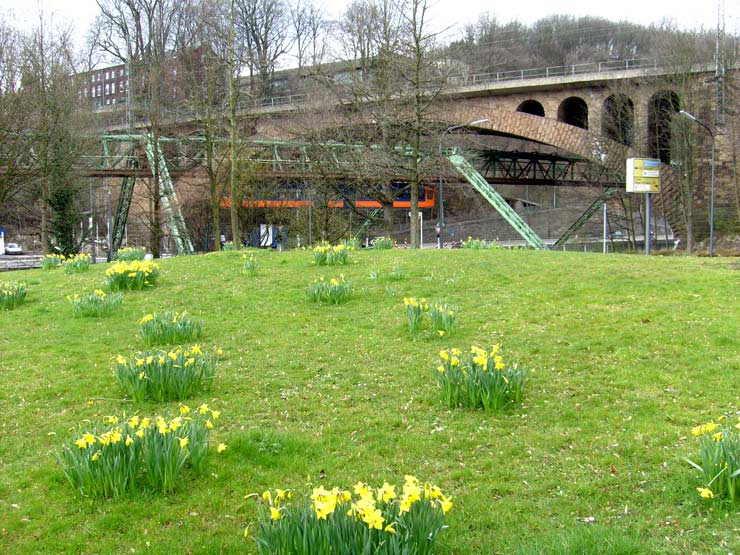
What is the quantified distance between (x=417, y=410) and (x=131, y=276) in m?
6.80

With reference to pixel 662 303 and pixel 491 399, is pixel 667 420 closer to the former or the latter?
pixel 491 399

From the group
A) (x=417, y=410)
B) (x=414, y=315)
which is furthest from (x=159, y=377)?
(x=414, y=315)

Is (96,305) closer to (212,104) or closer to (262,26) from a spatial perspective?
(212,104)

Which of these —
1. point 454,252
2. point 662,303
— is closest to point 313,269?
point 454,252

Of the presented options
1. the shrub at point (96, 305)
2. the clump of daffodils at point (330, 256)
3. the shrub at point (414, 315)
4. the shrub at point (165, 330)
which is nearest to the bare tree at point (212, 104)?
the clump of daffodils at point (330, 256)

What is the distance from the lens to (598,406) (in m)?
5.54

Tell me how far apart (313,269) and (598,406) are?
7.74 meters

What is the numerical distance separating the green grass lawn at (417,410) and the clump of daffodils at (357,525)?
18.5 inches

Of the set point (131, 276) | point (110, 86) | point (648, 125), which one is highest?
point (110, 86)

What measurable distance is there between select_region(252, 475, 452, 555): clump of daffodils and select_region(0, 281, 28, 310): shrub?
8.63 metres

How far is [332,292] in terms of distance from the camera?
9.60m

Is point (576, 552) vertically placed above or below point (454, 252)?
below

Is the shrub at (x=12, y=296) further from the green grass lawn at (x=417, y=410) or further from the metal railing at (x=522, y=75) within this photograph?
the metal railing at (x=522, y=75)

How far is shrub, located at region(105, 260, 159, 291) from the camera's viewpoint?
1067 cm
